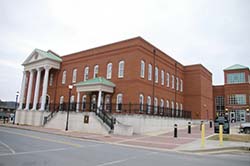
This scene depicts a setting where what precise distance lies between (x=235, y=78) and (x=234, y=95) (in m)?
4.97

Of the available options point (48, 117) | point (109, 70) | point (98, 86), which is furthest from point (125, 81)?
point (48, 117)

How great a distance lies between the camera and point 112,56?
32.1 meters

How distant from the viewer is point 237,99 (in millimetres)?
59281

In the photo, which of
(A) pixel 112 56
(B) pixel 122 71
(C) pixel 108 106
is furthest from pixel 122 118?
(A) pixel 112 56

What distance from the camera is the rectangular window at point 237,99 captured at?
58312mm

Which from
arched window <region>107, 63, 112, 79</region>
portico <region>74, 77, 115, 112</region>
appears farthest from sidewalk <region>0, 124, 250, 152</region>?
arched window <region>107, 63, 112, 79</region>

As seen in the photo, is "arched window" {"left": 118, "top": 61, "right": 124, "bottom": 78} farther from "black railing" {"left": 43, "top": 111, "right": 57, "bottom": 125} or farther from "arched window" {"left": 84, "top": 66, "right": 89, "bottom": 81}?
"black railing" {"left": 43, "top": 111, "right": 57, "bottom": 125}

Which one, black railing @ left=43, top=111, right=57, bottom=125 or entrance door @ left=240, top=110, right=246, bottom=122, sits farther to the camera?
entrance door @ left=240, top=110, right=246, bottom=122

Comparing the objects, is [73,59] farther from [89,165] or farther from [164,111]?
[89,165]

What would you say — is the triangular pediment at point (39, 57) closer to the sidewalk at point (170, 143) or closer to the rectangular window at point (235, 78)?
the sidewalk at point (170, 143)

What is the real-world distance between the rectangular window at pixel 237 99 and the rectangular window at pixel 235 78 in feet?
13.0

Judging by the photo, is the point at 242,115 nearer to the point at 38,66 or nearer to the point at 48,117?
the point at 48,117

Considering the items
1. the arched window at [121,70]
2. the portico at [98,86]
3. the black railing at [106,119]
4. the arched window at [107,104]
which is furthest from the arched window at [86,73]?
the black railing at [106,119]

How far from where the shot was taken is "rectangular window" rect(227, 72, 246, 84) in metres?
60.7
